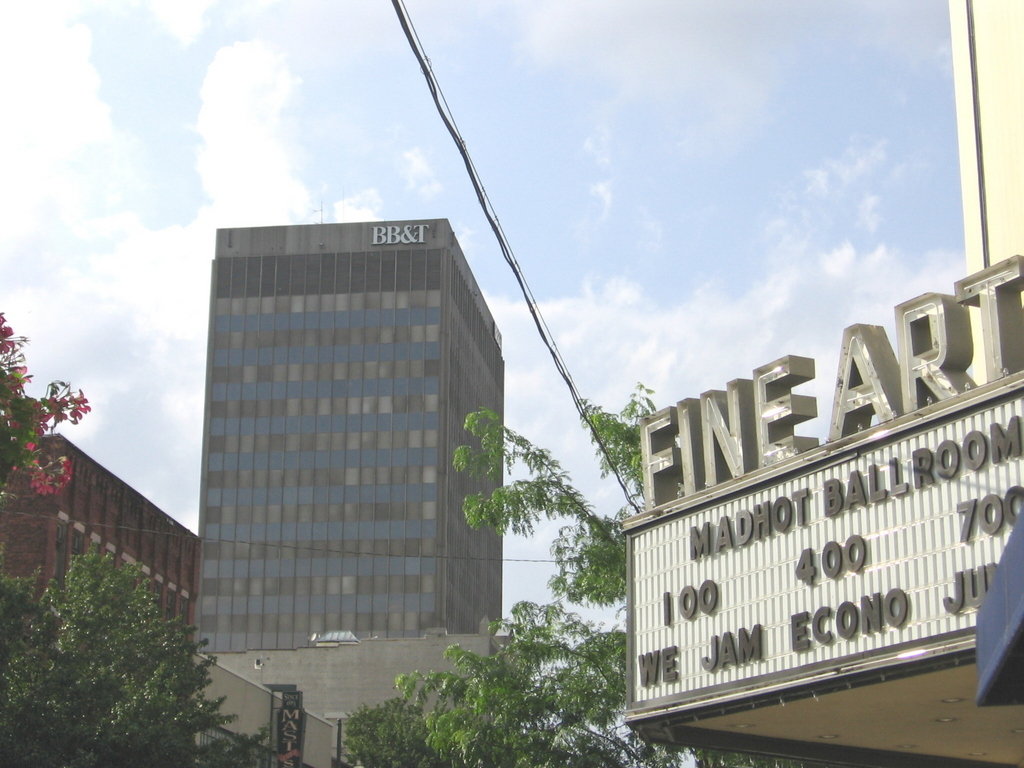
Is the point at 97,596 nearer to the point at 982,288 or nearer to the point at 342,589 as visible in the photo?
the point at 982,288

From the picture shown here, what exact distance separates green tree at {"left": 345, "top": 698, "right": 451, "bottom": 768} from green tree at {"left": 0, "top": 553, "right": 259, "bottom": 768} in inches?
1319

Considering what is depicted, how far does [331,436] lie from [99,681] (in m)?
109

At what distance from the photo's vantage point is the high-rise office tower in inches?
5344

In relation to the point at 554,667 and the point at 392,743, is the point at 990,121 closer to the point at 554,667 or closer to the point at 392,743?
the point at 554,667

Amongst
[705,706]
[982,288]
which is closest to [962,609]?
Result: [982,288]

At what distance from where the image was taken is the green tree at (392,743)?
6819 cm

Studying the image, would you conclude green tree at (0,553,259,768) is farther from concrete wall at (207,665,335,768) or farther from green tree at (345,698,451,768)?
green tree at (345,698,451,768)

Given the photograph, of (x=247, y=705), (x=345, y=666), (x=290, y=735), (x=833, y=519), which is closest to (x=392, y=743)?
(x=290, y=735)

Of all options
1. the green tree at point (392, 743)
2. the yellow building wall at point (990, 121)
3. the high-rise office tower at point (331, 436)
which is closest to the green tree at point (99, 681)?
the yellow building wall at point (990, 121)

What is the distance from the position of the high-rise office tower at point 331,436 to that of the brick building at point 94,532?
256 ft

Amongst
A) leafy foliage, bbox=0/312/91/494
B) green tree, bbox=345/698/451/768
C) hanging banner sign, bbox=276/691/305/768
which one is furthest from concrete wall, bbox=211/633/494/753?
leafy foliage, bbox=0/312/91/494

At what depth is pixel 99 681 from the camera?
29.3m

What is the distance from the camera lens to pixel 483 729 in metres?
27.1

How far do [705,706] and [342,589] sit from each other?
12121 cm
